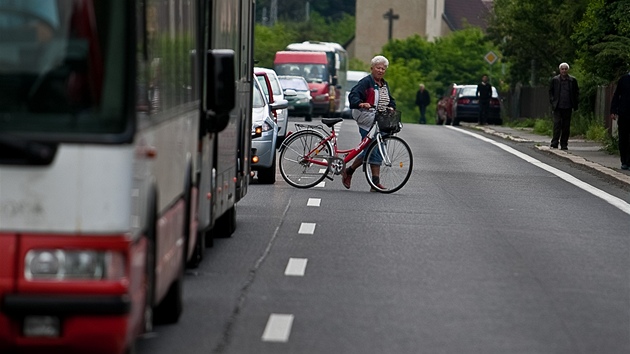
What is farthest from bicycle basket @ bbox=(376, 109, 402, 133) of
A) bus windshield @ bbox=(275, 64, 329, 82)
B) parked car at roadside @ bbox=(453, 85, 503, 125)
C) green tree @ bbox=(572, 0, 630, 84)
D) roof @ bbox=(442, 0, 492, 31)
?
roof @ bbox=(442, 0, 492, 31)

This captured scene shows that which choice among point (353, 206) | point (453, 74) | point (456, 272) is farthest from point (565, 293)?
point (453, 74)

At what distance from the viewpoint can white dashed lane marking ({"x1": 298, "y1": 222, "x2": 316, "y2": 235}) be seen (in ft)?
45.9

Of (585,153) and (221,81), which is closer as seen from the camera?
(221,81)

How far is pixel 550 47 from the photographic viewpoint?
47.7 metres

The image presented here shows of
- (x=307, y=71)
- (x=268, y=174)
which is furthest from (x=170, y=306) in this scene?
(x=307, y=71)

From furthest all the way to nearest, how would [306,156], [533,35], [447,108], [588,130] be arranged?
[447,108] → [533,35] → [588,130] → [306,156]

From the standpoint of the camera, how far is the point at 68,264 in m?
6.15

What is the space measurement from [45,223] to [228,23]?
651cm

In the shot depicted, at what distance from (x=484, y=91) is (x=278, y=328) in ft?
143

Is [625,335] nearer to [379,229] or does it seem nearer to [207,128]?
[207,128]

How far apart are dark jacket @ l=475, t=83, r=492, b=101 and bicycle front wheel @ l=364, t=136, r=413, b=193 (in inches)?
1277

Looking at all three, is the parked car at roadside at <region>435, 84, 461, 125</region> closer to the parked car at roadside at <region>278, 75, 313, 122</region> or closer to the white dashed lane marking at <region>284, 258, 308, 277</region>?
the parked car at roadside at <region>278, 75, 313, 122</region>

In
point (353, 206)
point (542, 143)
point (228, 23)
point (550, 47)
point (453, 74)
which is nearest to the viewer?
point (228, 23)

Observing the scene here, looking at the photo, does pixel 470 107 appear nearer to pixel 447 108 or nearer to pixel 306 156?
pixel 447 108
